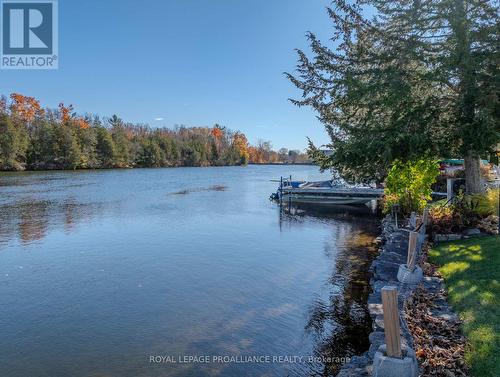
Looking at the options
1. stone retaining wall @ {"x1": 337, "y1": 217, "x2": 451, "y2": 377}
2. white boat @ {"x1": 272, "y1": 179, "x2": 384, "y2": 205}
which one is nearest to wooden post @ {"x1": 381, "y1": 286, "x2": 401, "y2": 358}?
stone retaining wall @ {"x1": 337, "y1": 217, "x2": 451, "y2": 377}

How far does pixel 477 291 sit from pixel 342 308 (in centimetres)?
257

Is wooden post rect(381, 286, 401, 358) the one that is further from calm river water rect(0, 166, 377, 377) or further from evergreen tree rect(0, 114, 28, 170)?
evergreen tree rect(0, 114, 28, 170)

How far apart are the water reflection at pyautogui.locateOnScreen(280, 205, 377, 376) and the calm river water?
0.03 metres

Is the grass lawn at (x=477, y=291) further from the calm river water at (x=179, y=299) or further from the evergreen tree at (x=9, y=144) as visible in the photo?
the evergreen tree at (x=9, y=144)

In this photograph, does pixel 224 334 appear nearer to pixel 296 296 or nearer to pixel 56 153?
pixel 296 296

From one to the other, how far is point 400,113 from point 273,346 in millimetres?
7875

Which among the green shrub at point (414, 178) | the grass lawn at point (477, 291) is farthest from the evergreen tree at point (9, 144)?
the grass lawn at point (477, 291)

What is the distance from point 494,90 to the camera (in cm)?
966

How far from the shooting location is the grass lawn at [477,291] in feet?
14.5

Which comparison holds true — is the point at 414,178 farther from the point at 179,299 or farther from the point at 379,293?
the point at 179,299

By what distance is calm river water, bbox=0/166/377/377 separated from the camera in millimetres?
5945

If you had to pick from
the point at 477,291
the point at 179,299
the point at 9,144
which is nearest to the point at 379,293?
the point at 477,291

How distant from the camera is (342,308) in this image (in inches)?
308

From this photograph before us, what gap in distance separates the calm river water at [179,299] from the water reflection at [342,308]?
0.03m
